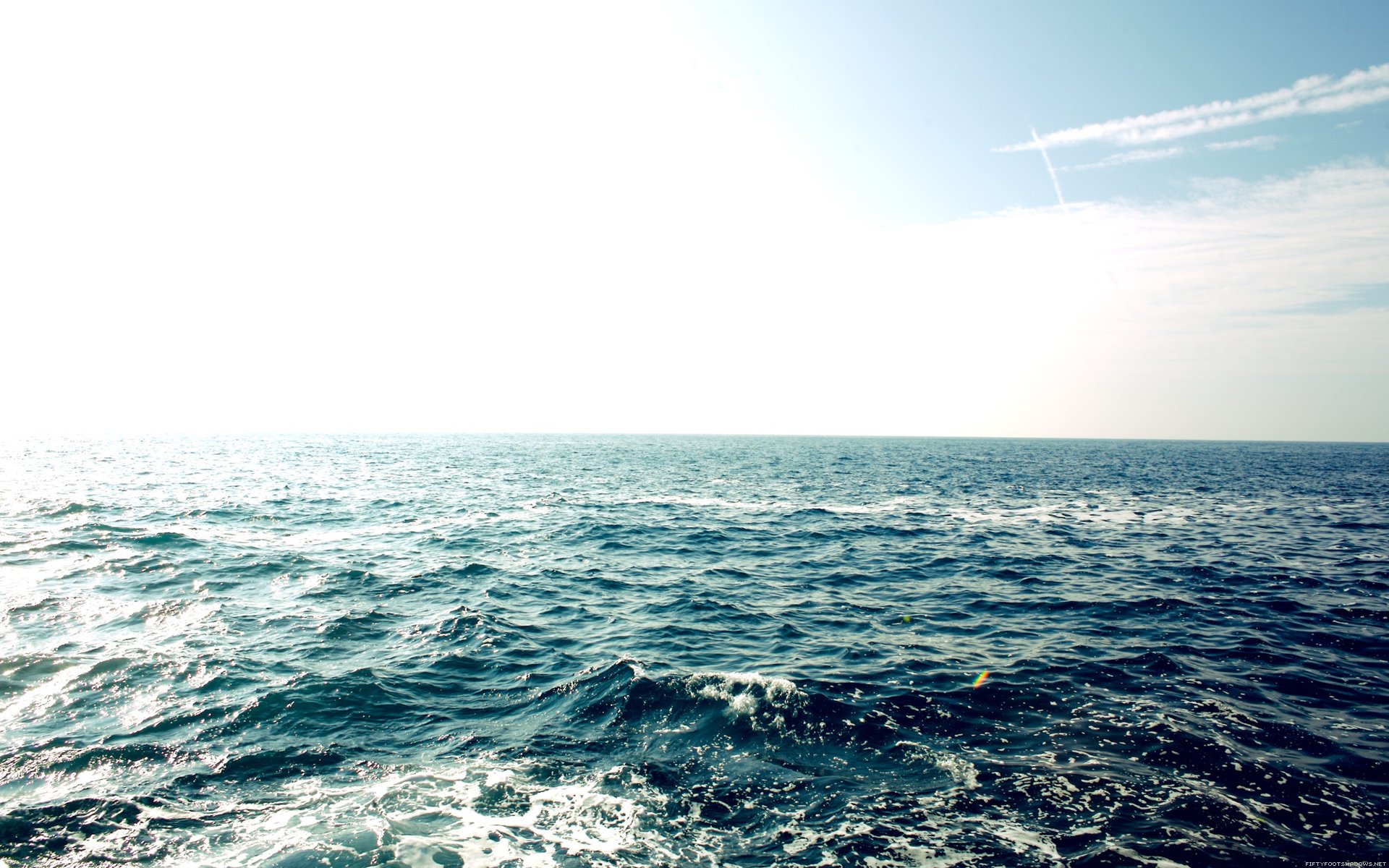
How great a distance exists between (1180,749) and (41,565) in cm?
3543

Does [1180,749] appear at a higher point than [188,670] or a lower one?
higher

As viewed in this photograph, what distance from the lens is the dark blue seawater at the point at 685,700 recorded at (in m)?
8.69

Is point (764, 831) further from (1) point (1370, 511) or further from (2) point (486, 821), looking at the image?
(1) point (1370, 511)

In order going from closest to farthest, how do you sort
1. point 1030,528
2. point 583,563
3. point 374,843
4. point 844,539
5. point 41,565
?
point 374,843
point 41,565
point 583,563
point 844,539
point 1030,528

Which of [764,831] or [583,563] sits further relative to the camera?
[583,563]

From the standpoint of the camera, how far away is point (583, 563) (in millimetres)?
26453

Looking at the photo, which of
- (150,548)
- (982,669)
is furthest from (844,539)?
(150,548)

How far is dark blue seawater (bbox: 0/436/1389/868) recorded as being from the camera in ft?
28.5

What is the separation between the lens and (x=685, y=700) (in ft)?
42.5

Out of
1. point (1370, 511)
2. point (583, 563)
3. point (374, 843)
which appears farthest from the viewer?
point (1370, 511)

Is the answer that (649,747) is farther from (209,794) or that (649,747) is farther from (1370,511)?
(1370,511)

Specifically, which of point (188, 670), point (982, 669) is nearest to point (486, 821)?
point (188, 670)

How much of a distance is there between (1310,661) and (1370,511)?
149 ft

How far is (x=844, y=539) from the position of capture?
32.2 meters
